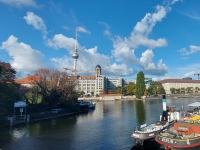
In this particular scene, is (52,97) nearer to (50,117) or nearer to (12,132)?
(50,117)

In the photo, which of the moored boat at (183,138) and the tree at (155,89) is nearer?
the moored boat at (183,138)

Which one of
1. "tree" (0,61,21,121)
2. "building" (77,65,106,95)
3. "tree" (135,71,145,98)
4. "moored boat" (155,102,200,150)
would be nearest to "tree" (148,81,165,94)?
"tree" (135,71,145,98)

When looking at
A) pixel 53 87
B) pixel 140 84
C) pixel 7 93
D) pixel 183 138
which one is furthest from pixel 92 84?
pixel 183 138

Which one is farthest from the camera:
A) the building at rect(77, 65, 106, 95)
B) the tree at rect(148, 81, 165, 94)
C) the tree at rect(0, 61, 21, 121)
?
the building at rect(77, 65, 106, 95)

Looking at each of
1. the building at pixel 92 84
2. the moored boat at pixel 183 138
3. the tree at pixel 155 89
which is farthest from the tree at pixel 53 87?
the building at pixel 92 84

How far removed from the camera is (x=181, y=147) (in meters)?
16.6

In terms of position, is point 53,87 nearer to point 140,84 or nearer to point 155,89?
point 140,84

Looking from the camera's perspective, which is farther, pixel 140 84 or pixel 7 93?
pixel 140 84

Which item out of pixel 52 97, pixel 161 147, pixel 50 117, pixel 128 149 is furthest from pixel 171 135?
pixel 52 97

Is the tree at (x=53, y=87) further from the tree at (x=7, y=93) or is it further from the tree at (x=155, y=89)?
the tree at (x=155, y=89)

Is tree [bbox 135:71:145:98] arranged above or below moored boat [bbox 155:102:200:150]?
above

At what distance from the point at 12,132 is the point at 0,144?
699cm

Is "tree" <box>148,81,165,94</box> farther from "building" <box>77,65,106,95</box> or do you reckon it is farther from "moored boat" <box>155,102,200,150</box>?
"moored boat" <box>155,102,200,150</box>

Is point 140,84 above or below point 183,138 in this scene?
above
